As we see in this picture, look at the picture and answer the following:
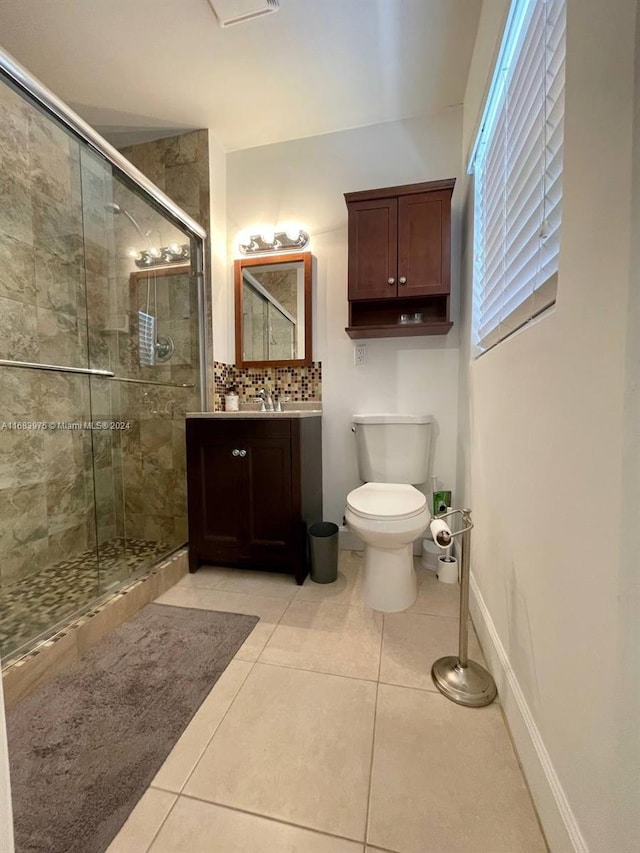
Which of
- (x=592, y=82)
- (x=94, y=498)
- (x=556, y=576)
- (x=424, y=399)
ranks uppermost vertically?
(x=592, y=82)

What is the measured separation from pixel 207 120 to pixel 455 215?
5.06 ft

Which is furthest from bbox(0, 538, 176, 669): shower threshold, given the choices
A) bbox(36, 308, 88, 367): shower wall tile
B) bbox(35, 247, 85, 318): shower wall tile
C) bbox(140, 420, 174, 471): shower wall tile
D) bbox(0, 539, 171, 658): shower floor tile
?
bbox(35, 247, 85, 318): shower wall tile

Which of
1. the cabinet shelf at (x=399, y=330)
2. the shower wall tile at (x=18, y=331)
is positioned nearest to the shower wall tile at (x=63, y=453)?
the shower wall tile at (x=18, y=331)

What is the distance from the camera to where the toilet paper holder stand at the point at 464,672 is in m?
1.04

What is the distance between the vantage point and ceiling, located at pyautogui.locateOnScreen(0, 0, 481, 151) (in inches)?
57.5

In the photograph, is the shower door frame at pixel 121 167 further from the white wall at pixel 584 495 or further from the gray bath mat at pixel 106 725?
the white wall at pixel 584 495

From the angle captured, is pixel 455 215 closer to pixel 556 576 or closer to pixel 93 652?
pixel 556 576

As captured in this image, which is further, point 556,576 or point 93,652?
point 93,652

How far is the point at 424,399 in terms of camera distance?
2.04 meters

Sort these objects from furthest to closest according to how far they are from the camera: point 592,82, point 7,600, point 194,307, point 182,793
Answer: point 194,307 < point 7,600 < point 182,793 < point 592,82

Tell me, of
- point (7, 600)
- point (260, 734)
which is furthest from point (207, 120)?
point (260, 734)

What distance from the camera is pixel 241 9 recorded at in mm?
1416

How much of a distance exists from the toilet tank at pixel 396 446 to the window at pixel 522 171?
0.58 metres

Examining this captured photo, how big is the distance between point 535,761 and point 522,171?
1522 mm
